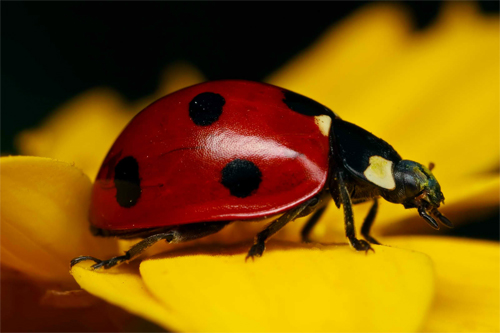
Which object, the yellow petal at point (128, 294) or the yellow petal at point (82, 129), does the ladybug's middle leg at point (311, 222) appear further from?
the yellow petal at point (82, 129)

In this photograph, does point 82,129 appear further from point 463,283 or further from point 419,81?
point 463,283

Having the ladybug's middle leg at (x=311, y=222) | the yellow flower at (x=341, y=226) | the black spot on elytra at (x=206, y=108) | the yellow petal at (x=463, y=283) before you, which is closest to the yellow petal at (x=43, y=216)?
the yellow flower at (x=341, y=226)

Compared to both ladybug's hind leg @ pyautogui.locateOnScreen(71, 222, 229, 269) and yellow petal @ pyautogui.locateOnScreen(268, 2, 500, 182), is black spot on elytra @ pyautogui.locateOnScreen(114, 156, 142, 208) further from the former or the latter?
yellow petal @ pyautogui.locateOnScreen(268, 2, 500, 182)

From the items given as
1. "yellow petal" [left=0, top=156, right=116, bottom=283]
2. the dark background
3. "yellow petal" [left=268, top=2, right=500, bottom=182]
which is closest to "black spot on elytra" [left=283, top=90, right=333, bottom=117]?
"yellow petal" [left=0, top=156, right=116, bottom=283]

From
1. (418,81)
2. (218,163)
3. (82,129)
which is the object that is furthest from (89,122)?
(218,163)

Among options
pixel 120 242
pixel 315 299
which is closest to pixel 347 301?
pixel 315 299

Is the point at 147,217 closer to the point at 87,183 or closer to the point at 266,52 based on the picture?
the point at 87,183
